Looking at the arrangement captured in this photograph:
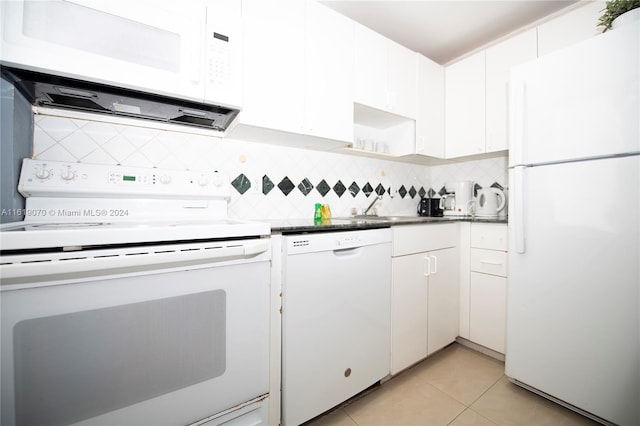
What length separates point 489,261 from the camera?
1.76 m

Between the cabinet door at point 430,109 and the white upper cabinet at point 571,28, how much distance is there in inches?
26.1

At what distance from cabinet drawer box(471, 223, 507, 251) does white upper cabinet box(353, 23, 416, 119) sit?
0.99m

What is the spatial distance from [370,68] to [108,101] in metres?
1.50

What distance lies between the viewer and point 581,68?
3.97 feet

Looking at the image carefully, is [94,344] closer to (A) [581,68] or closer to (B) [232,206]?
(B) [232,206]

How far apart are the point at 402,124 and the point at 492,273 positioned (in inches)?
52.5

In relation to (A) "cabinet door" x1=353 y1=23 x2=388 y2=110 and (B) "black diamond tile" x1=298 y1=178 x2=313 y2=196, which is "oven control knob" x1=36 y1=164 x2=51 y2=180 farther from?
(A) "cabinet door" x1=353 y1=23 x2=388 y2=110

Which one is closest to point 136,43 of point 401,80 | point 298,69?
point 298,69

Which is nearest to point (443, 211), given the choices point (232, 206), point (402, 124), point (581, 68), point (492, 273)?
point (492, 273)

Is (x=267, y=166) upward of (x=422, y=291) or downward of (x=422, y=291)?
upward

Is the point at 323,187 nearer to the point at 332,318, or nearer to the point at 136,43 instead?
the point at 332,318

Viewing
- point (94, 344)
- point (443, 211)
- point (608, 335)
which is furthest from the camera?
point (443, 211)

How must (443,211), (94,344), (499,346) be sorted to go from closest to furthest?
(94,344), (499,346), (443,211)

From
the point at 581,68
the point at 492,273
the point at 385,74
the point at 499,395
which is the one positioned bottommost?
the point at 499,395
